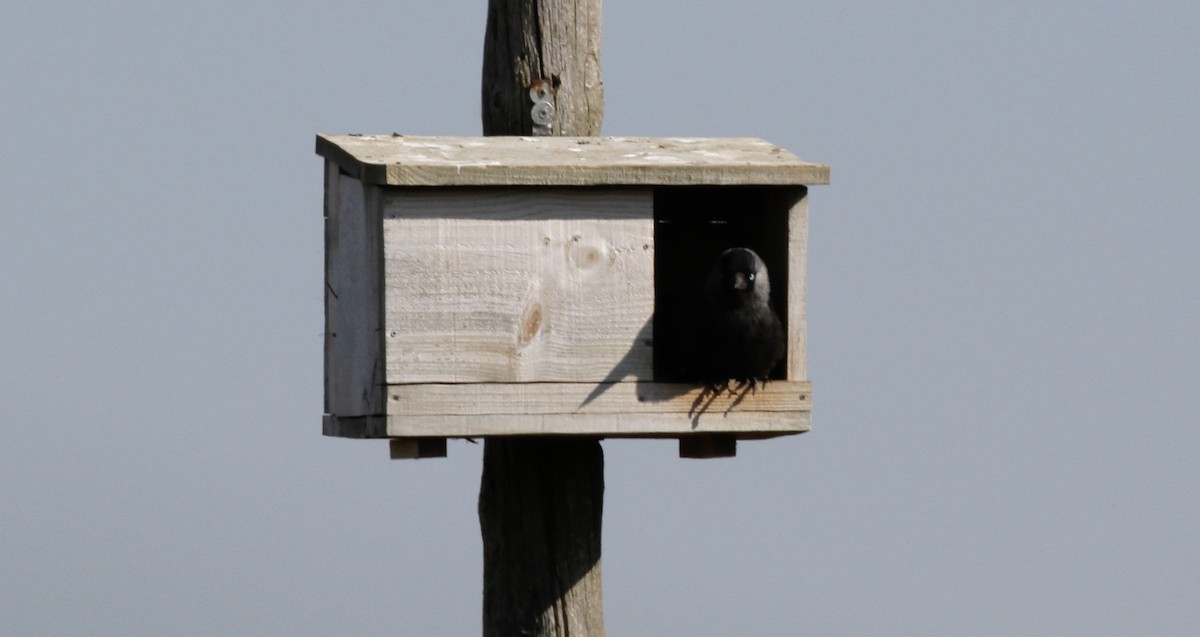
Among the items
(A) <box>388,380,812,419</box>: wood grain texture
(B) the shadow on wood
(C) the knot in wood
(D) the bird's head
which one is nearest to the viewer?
(A) <box>388,380,812,419</box>: wood grain texture

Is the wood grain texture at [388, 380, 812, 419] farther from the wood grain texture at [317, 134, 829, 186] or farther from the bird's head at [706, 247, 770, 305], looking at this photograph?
the wood grain texture at [317, 134, 829, 186]

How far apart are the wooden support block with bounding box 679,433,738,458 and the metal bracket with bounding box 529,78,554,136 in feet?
3.92

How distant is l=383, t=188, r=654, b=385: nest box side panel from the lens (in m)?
6.75

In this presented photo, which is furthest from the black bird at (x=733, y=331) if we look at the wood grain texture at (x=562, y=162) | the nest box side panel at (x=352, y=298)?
the nest box side panel at (x=352, y=298)

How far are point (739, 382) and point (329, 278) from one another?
149 centimetres

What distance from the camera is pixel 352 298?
7.12 m

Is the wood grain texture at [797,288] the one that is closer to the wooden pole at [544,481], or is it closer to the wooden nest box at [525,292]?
the wooden nest box at [525,292]

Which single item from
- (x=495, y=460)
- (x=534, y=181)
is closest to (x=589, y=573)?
(x=495, y=460)

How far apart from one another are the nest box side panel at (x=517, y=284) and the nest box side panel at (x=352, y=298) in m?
0.10

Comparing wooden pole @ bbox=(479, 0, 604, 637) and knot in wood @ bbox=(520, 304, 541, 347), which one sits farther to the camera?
wooden pole @ bbox=(479, 0, 604, 637)

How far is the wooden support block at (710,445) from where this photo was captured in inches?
279

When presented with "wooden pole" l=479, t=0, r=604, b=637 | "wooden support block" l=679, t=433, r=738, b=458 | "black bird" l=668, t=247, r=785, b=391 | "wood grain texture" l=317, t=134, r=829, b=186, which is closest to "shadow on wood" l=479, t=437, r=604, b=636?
"wooden pole" l=479, t=0, r=604, b=637

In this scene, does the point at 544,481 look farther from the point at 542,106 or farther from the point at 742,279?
the point at 542,106

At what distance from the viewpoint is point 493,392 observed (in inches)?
267
